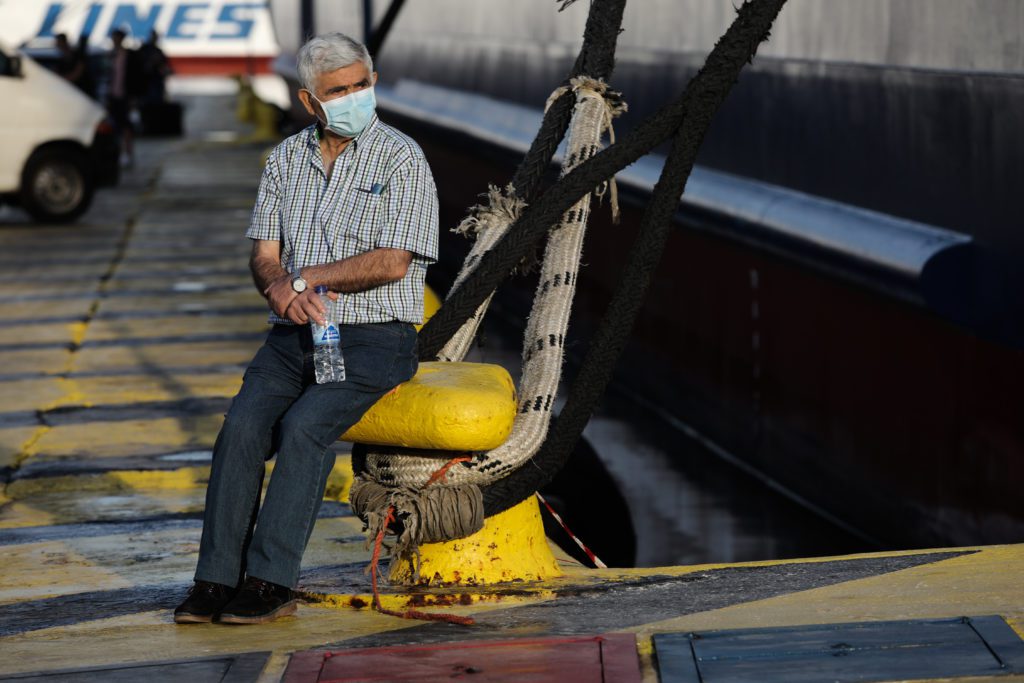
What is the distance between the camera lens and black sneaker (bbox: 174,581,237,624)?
394cm

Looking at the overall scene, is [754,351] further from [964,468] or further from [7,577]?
[7,577]

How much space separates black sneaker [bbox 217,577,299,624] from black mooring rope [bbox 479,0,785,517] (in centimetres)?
86

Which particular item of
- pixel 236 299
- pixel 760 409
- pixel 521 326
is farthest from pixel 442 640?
pixel 521 326

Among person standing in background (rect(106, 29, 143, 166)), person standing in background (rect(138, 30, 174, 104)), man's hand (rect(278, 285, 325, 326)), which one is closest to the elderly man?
man's hand (rect(278, 285, 325, 326))

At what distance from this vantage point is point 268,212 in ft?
13.8

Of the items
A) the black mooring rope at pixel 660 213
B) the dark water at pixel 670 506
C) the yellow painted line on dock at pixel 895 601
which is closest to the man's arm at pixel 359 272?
the black mooring rope at pixel 660 213

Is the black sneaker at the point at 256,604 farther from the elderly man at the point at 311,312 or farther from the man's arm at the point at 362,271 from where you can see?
the man's arm at the point at 362,271

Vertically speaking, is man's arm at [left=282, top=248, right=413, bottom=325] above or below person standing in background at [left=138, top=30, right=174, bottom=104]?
above

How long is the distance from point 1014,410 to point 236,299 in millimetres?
6408

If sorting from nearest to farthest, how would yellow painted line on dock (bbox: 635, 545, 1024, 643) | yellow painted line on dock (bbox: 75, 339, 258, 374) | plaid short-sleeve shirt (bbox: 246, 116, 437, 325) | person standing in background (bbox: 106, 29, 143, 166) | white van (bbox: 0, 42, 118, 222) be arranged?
yellow painted line on dock (bbox: 635, 545, 1024, 643), plaid short-sleeve shirt (bbox: 246, 116, 437, 325), yellow painted line on dock (bbox: 75, 339, 258, 374), white van (bbox: 0, 42, 118, 222), person standing in background (bbox: 106, 29, 143, 166)

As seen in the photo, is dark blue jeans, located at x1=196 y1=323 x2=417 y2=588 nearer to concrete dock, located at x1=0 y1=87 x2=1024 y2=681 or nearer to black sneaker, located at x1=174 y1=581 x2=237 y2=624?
black sneaker, located at x1=174 y1=581 x2=237 y2=624

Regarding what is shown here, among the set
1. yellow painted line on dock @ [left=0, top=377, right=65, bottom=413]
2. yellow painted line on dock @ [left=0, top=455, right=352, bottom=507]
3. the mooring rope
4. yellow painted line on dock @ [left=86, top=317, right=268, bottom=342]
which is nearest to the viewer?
the mooring rope

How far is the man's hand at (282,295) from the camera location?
399 cm

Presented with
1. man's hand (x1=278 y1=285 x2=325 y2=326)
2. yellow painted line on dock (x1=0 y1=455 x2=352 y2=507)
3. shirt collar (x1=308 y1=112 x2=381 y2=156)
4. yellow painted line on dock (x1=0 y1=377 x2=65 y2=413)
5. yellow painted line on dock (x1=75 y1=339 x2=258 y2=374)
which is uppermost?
shirt collar (x1=308 y1=112 x2=381 y2=156)
